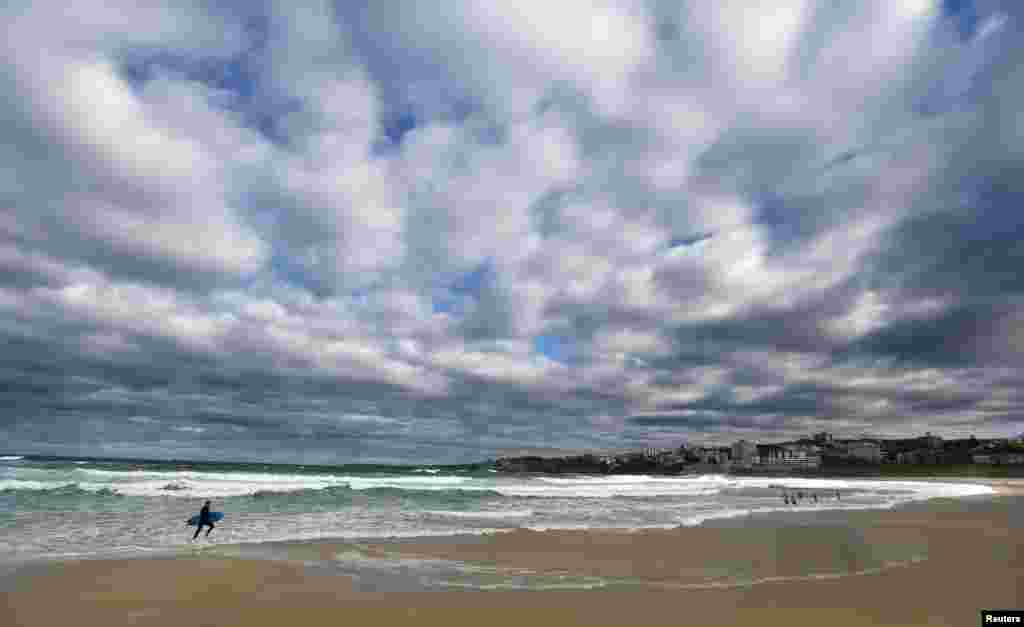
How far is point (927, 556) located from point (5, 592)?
19.8 m

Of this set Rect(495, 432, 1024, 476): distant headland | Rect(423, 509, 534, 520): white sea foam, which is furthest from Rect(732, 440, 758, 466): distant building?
Rect(423, 509, 534, 520): white sea foam

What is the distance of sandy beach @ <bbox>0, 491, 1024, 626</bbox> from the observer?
8.91m

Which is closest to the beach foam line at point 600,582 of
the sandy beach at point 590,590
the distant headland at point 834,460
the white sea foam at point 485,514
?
the sandy beach at point 590,590

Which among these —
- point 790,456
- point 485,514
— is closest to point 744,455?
point 790,456

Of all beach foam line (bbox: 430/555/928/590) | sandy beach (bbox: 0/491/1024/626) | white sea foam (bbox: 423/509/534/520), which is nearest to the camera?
sandy beach (bbox: 0/491/1024/626)

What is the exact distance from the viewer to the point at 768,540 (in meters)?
18.4

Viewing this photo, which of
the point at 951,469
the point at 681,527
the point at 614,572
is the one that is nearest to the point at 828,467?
the point at 951,469

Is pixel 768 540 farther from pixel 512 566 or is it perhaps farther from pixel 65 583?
pixel 65 583

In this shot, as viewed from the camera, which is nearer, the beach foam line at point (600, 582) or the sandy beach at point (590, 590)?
the sandy beach at point (590, 590)

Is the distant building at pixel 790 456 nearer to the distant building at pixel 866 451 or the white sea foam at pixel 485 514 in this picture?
the distant building at pixel 866 451

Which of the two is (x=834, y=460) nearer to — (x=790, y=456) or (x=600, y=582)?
(x=790, y=456)

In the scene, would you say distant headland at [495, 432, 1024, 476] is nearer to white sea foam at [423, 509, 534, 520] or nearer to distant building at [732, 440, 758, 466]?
distant building at [732, 440, 758, 466]

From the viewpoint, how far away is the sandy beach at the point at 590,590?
8914 mm

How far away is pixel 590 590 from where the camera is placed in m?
10.9
